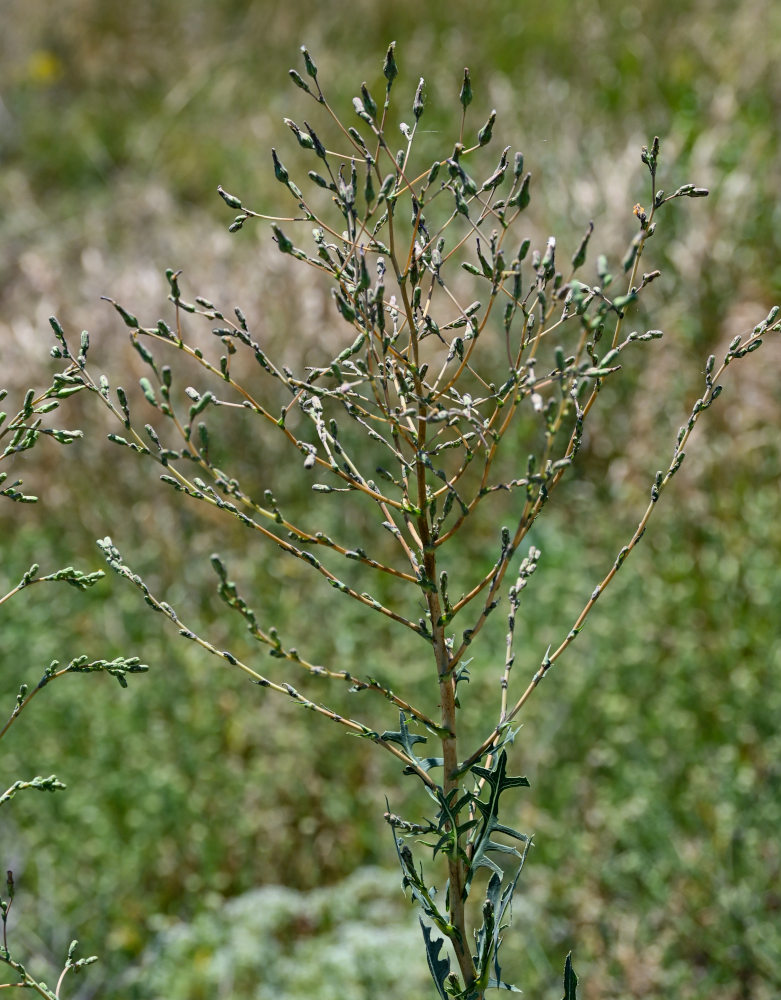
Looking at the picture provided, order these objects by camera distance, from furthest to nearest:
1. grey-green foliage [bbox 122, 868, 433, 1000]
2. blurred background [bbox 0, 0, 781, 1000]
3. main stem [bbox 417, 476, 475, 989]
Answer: blurred background [bbox 0, 0, 781, 1000] → grey-green foliage [bbox 122, 868, 433, 1000] → main stem [bbox 417, 476, 475, 989]

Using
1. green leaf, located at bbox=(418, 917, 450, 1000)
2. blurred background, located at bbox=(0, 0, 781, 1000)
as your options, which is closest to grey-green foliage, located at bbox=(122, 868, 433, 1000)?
blurred background, located at bbox=(0, 0, 781, 1000)

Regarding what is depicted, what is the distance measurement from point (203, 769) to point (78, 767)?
50 centimetres

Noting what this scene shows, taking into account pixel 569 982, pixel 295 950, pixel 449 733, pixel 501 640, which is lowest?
pixel 569 982

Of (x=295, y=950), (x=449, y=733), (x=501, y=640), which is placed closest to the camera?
(x=449, y=733)

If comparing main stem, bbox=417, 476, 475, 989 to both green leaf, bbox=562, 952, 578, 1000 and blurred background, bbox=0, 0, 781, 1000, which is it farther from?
blurred background, bbox=0, 0, 781, 1000

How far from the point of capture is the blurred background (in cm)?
323

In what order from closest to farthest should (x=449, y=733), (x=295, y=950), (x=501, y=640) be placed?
(x=449, y=733), (x=295, y=950), (x=501, y=640)

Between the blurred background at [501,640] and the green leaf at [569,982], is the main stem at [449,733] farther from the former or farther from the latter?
the blurred background at [501,640]

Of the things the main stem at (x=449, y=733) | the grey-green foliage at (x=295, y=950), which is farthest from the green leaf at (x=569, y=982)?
the grey-green foliage at (x=295, y=950)

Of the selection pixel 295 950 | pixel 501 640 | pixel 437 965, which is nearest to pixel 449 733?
pixel 437 965

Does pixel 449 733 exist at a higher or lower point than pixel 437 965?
higher

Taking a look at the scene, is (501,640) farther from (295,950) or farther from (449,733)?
(449,733)

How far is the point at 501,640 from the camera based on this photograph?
14.5ft

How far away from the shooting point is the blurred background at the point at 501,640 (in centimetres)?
323
